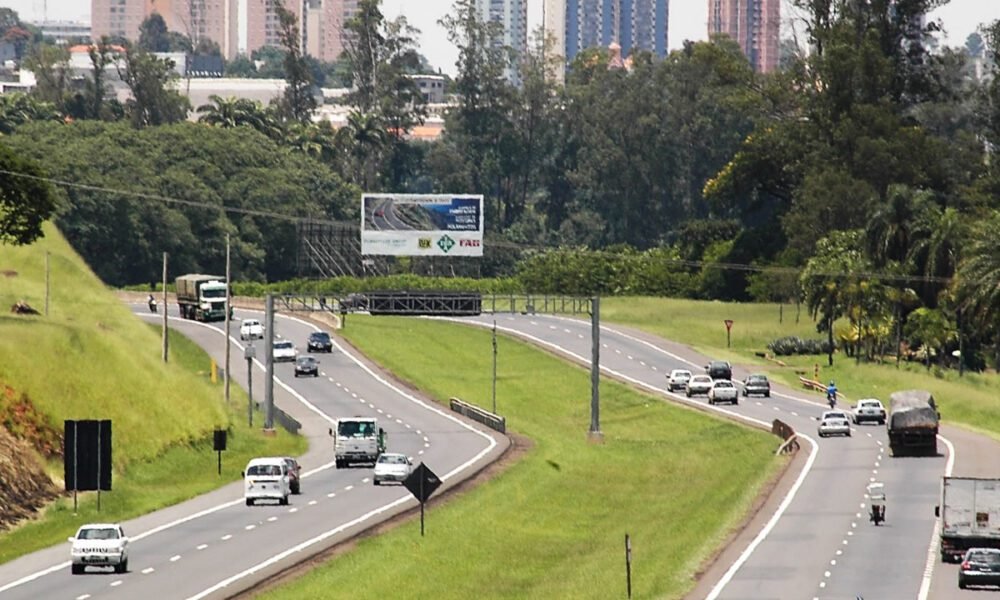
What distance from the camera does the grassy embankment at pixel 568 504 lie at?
6475 centimetres

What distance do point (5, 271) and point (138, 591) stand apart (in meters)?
73.6

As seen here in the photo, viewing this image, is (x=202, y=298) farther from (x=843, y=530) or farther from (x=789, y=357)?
(x=843, y=530)

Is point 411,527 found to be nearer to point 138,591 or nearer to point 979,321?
point 138,591

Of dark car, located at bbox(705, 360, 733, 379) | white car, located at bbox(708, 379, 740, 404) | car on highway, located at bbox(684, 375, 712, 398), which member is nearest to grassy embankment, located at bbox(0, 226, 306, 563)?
white car, located at bbox(708, 379, 740, 404)

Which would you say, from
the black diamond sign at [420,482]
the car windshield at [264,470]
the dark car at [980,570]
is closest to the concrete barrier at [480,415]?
the car windshield at [264,470]

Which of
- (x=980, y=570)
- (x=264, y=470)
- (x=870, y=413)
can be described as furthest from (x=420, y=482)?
(x=870, y=413)

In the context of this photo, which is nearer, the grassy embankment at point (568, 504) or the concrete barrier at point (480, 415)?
the grassy embankment at point (568, 504)

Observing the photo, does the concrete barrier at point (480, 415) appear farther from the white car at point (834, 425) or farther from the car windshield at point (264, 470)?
the car windshield at point (264, 470)

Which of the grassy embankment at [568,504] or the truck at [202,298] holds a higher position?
the truck at [202,298]

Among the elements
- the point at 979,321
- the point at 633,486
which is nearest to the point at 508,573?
the point at 633,486

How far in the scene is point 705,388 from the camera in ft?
431

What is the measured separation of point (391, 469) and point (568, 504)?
23.2 feet

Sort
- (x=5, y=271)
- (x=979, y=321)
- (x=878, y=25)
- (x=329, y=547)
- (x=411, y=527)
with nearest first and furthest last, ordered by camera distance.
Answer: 1. (x=329, y=547)
2. (x=411, y=527)
3. (x=5, y=271)
4. (x=979, y=321)
5. (x=878, y=25)

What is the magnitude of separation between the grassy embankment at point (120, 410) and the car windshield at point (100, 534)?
616 centimetres
